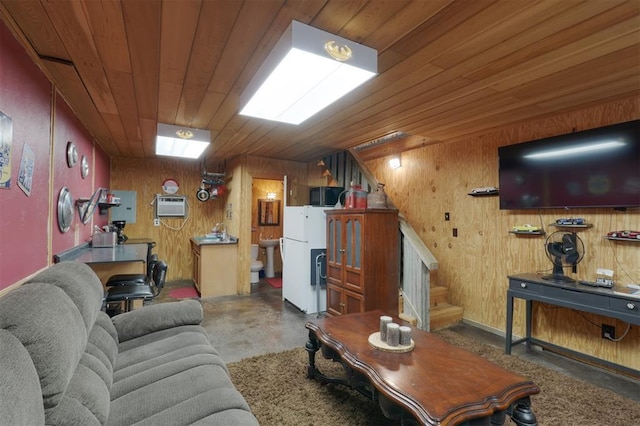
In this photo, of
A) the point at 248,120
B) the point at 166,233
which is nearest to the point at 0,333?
the point at 248,120

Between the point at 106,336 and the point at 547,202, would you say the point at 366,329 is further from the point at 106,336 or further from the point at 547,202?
the point at 547,202

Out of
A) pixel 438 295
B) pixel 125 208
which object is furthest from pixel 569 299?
pixel 125 208

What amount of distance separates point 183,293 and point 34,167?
339cm

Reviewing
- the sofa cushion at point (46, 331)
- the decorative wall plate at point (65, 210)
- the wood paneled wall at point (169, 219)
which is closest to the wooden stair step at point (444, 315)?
the sofa cushion at point (46, 331)

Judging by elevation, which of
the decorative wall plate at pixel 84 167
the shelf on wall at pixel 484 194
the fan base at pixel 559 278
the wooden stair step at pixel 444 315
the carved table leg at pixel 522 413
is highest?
the decorative wall plate at pixel 84 167

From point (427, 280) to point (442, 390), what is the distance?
209 cm

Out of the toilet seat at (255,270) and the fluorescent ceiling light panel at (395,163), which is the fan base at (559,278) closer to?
the fluorescent ceiling light panel at (395,163)

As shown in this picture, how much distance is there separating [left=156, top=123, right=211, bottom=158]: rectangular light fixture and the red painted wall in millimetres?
825

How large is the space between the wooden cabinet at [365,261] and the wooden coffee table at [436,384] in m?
1.35

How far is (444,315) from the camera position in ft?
12.0

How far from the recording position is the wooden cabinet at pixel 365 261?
3.35 metres

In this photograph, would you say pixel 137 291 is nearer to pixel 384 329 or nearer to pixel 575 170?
pixel 384 329

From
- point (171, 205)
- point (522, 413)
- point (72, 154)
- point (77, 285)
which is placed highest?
point (72, 154)

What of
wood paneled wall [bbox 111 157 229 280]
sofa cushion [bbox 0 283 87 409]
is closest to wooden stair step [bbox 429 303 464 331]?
sofa cushion [bbox 0 283 87 409]
